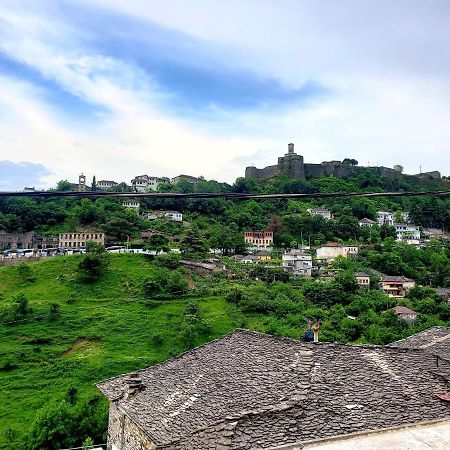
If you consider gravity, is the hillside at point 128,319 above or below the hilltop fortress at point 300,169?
below

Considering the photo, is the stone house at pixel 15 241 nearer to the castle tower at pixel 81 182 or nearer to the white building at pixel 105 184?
the castle tower at pixel 81 182

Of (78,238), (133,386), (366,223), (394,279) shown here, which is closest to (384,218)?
(366,223)

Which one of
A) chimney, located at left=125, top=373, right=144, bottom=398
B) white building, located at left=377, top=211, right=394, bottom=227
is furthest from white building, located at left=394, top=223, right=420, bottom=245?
chimney, located at left=125, top=373, right=144, bottom=398

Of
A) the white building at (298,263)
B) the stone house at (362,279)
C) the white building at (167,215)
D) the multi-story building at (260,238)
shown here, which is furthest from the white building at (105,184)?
the stone house at (362,279)

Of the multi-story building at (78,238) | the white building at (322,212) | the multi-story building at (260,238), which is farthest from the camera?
the white building at (322,212)

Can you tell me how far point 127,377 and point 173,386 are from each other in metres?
1.60

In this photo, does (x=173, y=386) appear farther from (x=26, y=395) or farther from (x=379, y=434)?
(x=26, y=395)

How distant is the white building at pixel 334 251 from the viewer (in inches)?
2105

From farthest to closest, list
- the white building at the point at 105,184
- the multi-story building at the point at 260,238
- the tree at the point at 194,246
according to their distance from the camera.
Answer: the white building at the point at 105,184 → the multi-story building at the point at 260,238 → the tree at the point at 194,246

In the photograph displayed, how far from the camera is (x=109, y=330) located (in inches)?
1195

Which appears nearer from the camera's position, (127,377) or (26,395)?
(127,377)

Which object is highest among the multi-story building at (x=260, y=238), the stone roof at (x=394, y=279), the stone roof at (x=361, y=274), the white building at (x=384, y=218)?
the white building at (x=384, y=218)

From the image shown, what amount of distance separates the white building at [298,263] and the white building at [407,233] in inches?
749

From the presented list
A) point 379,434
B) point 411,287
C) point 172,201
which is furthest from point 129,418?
point 172,201
